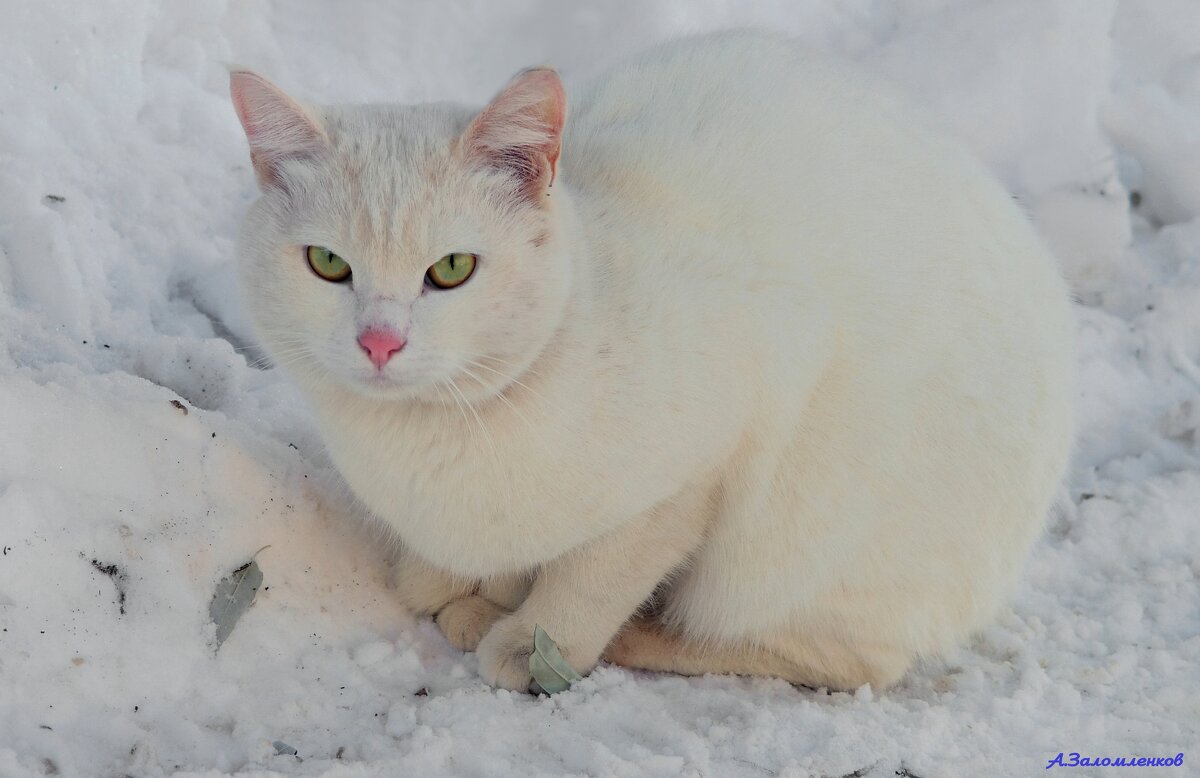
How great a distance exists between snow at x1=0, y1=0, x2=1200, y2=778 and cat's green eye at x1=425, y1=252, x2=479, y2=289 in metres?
0.72

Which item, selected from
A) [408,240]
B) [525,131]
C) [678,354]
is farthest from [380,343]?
[678,354]

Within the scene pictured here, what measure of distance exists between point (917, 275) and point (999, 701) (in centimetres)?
89

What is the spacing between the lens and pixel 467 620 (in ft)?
8.32

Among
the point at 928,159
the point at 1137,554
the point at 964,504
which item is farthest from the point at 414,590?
the point at 1137,554

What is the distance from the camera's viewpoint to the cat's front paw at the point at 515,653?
7.72 ft

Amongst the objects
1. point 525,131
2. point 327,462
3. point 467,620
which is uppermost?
point 525,131

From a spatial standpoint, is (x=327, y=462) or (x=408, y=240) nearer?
(x=408, y=240)

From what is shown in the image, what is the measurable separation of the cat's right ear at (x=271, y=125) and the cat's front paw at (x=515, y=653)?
991 millimetres

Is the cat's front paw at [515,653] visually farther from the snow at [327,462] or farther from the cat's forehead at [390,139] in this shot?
the cat's forehead at [390,139]

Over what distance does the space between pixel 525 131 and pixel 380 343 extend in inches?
17.5

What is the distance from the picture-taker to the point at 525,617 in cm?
245

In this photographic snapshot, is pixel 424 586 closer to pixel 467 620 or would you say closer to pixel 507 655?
pixel 467 620

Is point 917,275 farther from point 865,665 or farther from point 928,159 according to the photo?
point 865,665

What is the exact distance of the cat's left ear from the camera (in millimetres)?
1969
